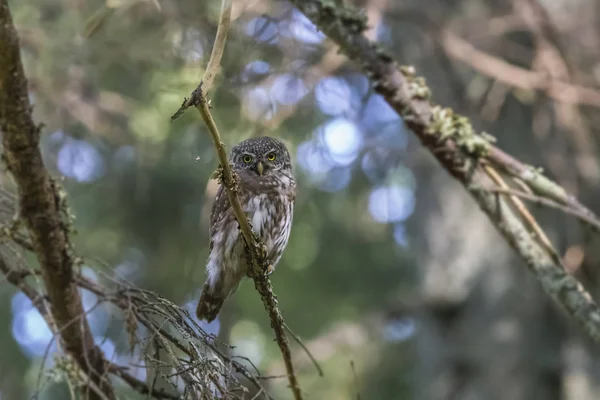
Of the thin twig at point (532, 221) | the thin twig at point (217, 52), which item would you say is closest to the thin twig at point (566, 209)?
the thin twig at point (532, 221)

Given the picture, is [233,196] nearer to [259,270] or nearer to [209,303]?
[259,270]

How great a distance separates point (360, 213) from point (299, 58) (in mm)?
3365

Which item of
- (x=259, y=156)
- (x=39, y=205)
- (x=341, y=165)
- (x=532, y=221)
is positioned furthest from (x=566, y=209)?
(x=341, y=165)

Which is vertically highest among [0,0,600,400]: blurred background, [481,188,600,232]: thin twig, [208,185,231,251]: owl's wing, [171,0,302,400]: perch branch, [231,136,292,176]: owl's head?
[0,0,600,400]: blurred background

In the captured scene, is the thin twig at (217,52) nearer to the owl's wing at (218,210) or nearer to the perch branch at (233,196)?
the perch branch at (233,196)

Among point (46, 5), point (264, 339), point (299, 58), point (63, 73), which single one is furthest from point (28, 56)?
point (264, 339)

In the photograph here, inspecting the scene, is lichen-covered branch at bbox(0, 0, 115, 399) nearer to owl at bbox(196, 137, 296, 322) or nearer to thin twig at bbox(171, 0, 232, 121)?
thin twig at bbox(171, 0, 232, 121)

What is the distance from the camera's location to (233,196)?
1.92 m

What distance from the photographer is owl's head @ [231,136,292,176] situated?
3.49m

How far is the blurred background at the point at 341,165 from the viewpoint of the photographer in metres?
4.25

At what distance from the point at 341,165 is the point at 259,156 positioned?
2372mm

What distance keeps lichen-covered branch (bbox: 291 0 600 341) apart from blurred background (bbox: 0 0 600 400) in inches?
30.3

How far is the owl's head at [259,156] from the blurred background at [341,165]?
0.27 metres

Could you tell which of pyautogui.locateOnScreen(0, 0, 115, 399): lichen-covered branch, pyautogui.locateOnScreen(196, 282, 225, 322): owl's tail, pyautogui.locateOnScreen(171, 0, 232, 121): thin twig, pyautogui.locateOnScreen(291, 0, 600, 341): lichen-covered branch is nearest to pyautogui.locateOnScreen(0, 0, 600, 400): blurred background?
pyautogui.locateOnScreen(196, 282, 225, 322): owl's tail
